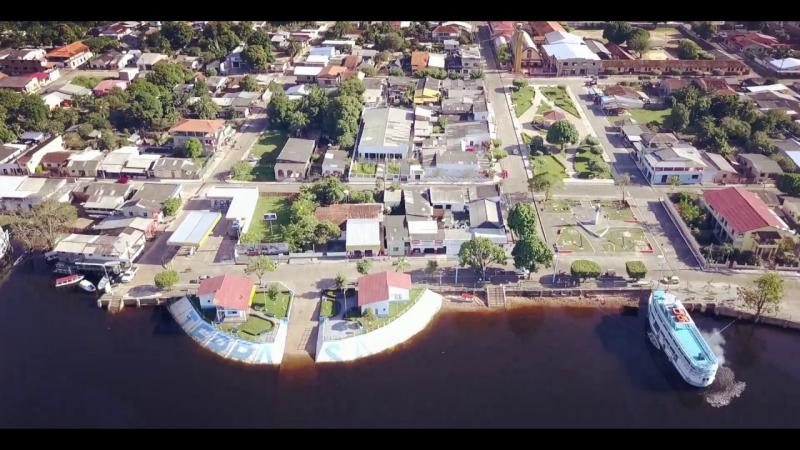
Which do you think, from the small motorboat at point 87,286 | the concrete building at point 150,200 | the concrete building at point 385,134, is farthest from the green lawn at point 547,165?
the small motorboat at point 87,286

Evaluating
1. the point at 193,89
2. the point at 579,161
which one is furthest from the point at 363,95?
the point at 579,161

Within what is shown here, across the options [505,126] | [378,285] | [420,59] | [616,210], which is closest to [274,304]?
[378,285]

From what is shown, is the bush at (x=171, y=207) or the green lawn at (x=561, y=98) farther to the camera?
the green lawn at (x=561, y=98)

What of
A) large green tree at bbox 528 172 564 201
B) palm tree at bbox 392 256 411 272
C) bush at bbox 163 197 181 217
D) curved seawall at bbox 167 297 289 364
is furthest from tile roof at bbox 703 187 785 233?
bush at bbox 163 197 181 217

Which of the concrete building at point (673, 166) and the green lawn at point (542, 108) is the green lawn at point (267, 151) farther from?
the concrete building at point (673, 166)

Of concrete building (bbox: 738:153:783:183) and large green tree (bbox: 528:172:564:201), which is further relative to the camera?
concrete building (bbox: 738:153:783:183)

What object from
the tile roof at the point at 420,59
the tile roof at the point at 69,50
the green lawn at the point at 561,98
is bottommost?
the green lawn at the point at 561,98

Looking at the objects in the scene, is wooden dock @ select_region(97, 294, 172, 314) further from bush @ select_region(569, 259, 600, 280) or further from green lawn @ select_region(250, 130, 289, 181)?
bush @ select_region(569, 259, 600, 280)
